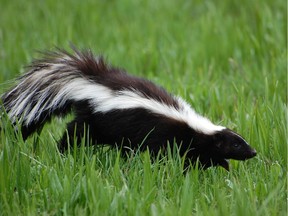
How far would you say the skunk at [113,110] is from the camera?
16.9 ft

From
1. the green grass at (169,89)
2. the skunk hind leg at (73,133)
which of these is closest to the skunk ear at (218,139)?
the green grass at (169,89)

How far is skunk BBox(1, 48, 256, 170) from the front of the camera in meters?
5.15

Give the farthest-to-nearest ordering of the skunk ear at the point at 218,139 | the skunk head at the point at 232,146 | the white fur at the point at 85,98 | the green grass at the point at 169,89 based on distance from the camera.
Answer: the skunk ear at the point at 218,139 → the white fur at the point at 85,98 → the skunk head at the point at 232,146 → the green grass at the point at 169,89

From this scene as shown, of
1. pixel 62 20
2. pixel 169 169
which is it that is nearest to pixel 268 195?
pixel 169 169

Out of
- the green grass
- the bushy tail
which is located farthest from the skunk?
the green grass

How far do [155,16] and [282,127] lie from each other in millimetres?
5176

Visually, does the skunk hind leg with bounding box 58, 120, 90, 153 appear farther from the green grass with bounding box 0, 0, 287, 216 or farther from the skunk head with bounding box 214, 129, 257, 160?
the skunk head with bounding box 214, 129, 257, 160

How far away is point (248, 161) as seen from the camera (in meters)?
5.29

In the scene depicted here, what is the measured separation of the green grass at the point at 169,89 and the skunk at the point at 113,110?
19 cm

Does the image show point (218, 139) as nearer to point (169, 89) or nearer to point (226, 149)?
point (226, 149)

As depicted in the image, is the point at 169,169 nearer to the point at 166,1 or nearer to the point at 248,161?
the point at 248,161

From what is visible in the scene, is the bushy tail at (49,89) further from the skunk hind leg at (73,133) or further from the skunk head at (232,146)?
the skunk head at (232,146)

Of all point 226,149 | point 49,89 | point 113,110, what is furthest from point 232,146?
point 49,89

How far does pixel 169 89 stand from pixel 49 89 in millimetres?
1796
